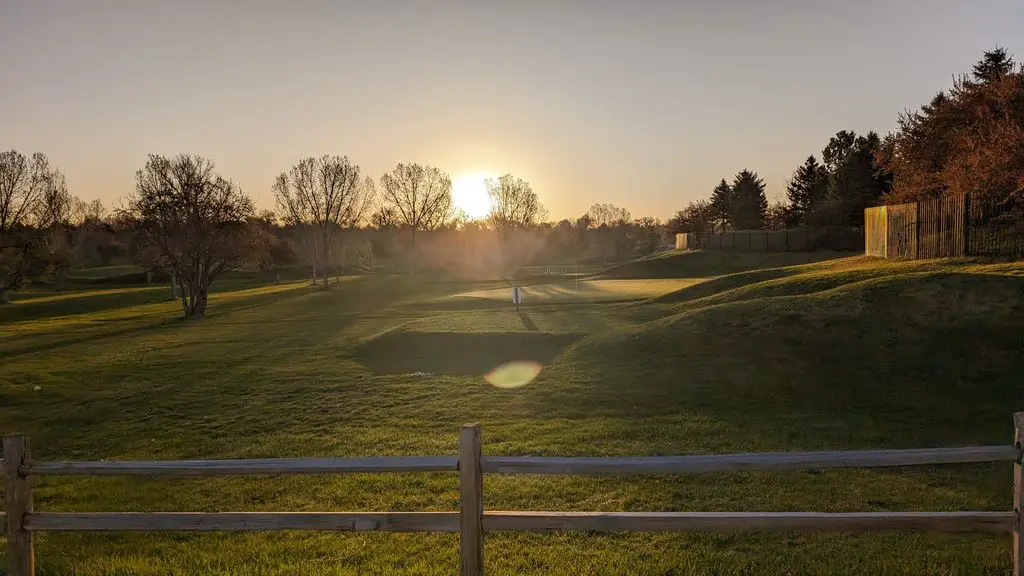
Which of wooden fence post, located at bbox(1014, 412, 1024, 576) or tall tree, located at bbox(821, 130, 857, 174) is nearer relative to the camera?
wooden fence post, located at bbox(1014, 412, 1024, 576)

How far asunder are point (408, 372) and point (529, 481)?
932cm

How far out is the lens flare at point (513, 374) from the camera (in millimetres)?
14867

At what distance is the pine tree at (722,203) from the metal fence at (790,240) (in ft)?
82.8

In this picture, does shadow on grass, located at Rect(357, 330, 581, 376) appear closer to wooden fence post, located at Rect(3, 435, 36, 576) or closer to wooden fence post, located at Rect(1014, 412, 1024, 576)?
wooden fence post, located at Rect(3, 435, 36, 576)

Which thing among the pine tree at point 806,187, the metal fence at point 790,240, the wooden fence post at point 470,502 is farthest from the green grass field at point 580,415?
the pine tree at point 806,187

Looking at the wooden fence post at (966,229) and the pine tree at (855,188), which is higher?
the pine tree at (855,188)

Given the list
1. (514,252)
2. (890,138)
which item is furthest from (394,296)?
(514,252)

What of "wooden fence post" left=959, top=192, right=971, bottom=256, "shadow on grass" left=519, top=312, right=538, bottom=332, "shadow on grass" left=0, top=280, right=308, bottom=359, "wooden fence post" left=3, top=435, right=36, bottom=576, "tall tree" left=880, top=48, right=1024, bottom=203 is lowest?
"shadow on grass" left=0, top=280, right=308, bottom=359

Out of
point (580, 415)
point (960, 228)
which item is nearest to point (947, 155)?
point (960, 228)

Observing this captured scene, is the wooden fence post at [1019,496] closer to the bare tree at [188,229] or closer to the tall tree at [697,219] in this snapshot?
the bare tree at [188,229]

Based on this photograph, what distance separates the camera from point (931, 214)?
2181cm

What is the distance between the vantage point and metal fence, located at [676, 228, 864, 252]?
2333 inches

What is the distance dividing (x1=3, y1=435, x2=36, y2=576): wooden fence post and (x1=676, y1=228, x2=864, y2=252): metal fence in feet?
215

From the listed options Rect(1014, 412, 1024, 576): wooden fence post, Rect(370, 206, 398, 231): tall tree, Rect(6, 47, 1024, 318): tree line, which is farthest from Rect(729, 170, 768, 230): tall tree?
Rect(1014, 412, 1024, 576): wooden fence post
